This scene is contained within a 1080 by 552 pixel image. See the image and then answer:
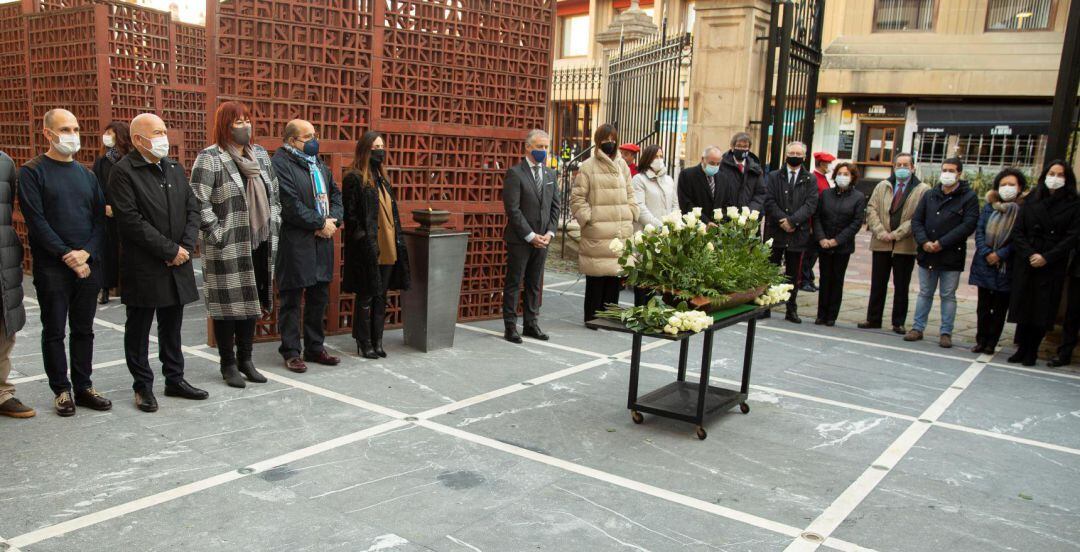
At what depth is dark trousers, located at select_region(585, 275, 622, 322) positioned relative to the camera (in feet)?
27.2

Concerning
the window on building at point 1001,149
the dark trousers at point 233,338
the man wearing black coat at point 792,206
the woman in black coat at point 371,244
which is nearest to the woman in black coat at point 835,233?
the man wearing black coat at point 792,206

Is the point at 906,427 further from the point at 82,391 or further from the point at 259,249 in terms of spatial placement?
the point at 82,391

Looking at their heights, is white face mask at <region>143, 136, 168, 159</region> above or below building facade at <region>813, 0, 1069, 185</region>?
below

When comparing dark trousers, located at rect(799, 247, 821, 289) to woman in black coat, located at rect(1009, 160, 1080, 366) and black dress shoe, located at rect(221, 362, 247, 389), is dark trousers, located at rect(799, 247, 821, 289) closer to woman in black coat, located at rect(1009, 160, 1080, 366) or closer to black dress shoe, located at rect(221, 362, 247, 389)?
woman in black coat, located at rect(1009, 160, 1080, 366)

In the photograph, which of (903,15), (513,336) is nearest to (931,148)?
(903,15)

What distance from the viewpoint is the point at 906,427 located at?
556 cm

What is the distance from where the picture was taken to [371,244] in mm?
6484

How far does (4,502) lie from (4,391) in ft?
4.77

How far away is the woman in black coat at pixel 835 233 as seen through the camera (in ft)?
29.1

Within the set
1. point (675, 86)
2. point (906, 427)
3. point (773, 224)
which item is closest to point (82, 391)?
point (906, 427)

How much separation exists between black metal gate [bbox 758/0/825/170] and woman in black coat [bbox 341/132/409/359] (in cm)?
478

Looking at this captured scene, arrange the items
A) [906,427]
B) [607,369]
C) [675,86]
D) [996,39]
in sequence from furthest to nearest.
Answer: [996,39]
[675,86]
[607,369]
[906,427]

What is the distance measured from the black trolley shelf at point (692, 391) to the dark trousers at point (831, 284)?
3564 mm

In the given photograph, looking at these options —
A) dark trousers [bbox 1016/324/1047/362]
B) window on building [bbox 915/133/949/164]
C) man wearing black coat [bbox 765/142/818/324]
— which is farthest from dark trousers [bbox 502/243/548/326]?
window on building [bbox 915/133/949/164]
